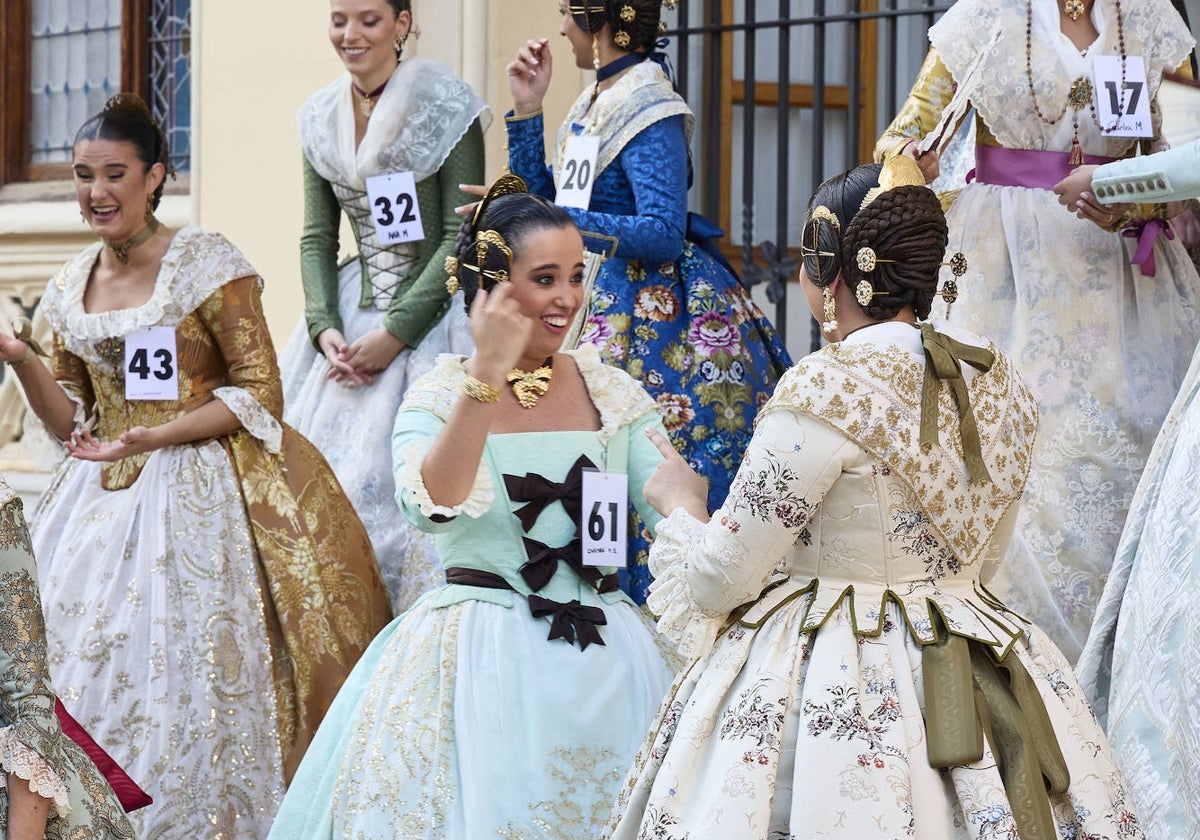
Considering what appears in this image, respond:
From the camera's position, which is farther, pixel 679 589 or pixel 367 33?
pixel 367 33

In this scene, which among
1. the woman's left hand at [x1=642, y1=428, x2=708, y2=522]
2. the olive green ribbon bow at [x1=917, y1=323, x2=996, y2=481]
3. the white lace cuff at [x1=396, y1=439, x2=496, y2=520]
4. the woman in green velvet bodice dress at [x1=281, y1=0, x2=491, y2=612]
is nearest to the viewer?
the olive green ribbon bow at [x1=917, y1=323, x2=996, y2=481]

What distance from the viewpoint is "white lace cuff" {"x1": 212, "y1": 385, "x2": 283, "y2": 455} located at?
170 inches

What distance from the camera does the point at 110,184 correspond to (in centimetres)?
439

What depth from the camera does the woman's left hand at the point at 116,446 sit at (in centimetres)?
421

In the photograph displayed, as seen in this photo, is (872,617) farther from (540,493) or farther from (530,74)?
(530,74)

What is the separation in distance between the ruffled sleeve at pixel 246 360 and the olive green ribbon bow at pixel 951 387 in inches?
85.5

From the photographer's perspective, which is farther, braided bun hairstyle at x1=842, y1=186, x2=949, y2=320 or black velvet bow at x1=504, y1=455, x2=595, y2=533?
black velvet bow at x1=504, y1=455, x2=595, y2=533

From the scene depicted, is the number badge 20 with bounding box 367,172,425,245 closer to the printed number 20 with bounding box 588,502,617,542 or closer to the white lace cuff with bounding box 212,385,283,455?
the white lace cuff with bounding box 212,385,283,455

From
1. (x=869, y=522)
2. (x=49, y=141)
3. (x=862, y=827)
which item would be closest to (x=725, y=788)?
(x=862, y=827)

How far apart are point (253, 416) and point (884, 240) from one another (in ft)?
7.03

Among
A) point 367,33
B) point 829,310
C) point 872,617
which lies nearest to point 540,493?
point 829,310

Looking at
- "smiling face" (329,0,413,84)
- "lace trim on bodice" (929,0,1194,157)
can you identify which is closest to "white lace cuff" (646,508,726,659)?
"lace trim on bodice" (929,0,1194,157)

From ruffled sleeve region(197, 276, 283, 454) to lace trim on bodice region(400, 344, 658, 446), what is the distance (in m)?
1.15
